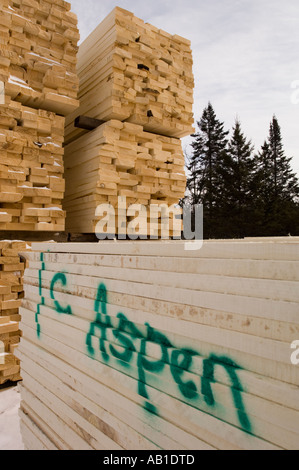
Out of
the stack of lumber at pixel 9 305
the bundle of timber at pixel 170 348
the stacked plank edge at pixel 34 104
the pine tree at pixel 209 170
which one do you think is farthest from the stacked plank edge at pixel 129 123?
the pine tree at pixel 209 170

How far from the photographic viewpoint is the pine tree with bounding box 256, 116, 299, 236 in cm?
2784

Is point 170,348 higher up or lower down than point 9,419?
higher up

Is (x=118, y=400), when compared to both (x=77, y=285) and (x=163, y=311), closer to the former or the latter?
(x=163, y=311)

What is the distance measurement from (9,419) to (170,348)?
9.34 feet

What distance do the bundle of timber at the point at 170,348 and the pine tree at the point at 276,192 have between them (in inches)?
1034

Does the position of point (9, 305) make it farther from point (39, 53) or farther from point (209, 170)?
point (209, 170)

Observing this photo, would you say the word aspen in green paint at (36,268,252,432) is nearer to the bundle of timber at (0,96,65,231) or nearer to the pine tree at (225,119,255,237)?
the bundle of timber at (0,96,65,231)

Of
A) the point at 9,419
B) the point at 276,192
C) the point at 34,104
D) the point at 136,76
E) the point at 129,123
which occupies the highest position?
the point at 276,192

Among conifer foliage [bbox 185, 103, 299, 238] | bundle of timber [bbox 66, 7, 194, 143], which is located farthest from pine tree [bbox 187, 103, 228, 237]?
bundle of timber [bbox 66, 7, 194, 143]

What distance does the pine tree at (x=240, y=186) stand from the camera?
90.9 feet

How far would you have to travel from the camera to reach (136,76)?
16.9 ft

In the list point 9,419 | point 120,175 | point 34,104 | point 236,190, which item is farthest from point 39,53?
point 236,190

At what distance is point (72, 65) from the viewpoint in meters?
4.98

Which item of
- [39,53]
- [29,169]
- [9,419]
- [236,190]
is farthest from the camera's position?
[236,190]
